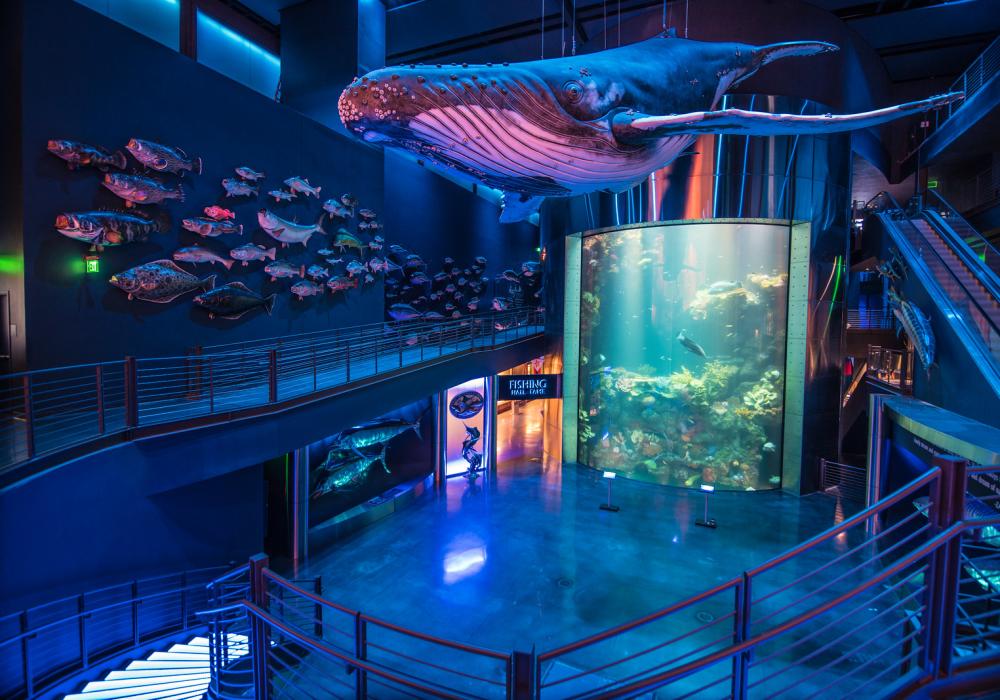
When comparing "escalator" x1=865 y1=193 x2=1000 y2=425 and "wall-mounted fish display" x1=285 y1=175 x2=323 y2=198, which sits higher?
"wall-mounted fish display" x1=285 y1=175 x2=323 y2=198

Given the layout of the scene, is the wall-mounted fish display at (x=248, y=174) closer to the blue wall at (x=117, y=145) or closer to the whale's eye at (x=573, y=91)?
the blue wall at (x=117, y=145)

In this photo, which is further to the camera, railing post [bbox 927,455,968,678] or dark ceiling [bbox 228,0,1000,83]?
dark ceiling [bbox 228,0,1000,83]

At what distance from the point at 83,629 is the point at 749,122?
719 centimetres

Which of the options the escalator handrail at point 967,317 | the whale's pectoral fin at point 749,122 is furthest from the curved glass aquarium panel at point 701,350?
the whale's pectoral fin at point 749,122

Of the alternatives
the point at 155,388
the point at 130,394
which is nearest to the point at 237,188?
the point at 155,388

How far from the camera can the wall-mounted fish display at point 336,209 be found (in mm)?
10414

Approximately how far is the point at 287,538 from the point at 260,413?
292cm

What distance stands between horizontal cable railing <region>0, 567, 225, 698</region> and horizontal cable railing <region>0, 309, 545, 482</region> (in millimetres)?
1511

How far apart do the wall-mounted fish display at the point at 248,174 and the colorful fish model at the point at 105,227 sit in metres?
1.95

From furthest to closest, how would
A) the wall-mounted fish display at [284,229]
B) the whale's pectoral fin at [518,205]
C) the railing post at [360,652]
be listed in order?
the wall-mounted fish display at [284,229]
the whale's pectoral fin at [518,205]
the railing post at [360,652]

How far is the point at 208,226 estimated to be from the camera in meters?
7.78

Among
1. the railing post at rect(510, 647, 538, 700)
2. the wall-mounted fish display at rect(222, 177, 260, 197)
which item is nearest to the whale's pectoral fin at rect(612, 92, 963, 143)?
the railing post at rect(510, 647, 538, 700)

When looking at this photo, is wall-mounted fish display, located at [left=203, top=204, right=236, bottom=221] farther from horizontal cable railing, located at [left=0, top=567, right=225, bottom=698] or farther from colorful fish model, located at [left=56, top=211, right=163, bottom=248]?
horizontal cable railing, located at [left=0, top=567, right=225, bottom=698]

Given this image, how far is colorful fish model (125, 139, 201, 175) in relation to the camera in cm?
683
